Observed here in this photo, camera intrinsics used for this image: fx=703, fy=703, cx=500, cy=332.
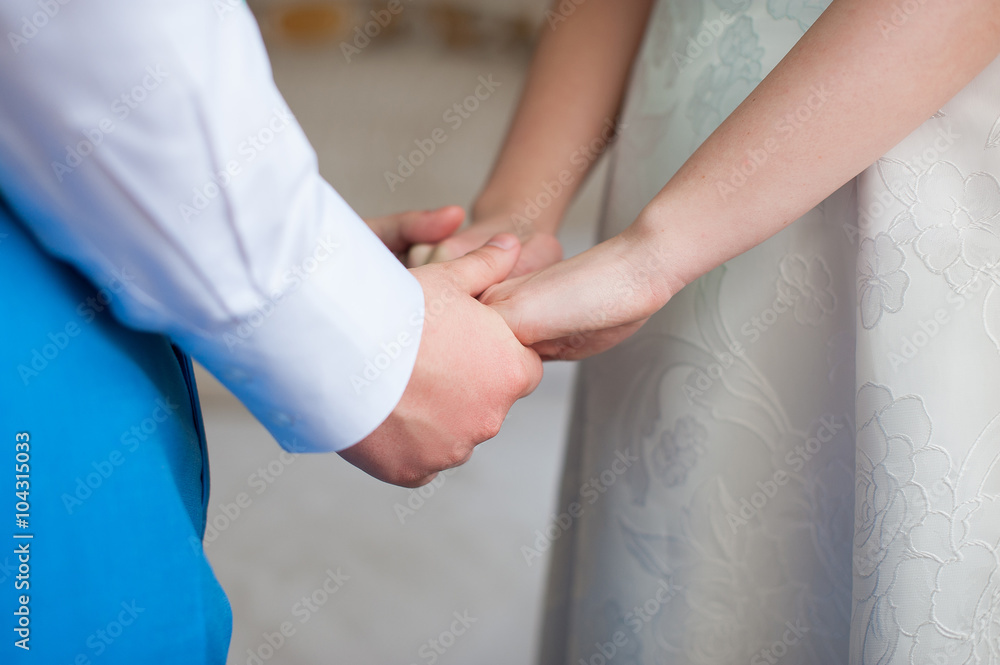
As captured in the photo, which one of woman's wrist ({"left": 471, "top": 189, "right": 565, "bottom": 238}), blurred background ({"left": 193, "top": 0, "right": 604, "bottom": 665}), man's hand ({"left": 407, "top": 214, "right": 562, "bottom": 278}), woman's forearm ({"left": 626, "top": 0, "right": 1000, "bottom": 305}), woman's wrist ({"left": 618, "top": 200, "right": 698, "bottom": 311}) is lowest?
blurred background ({"left": 193, "top": 0, "right": 604, "bottom": 665})

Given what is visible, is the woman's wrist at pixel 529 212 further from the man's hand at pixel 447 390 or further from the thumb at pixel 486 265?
the man's hand at pixel 447 390

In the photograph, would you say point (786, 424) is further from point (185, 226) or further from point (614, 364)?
point (185, 226)

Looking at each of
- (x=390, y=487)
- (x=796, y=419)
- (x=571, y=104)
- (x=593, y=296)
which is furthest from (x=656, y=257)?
(x=390, y=487)

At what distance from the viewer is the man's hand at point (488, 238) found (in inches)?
27.5

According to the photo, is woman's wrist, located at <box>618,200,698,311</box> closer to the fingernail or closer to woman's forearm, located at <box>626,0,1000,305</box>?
woman's forearm, located at <box>626,0,1000,305</box>

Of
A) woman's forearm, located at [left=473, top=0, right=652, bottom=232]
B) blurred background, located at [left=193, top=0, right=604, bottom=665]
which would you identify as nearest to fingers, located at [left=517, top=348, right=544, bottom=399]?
woman's forearm, located at [left=473, top=0, right=652, bottom=232]

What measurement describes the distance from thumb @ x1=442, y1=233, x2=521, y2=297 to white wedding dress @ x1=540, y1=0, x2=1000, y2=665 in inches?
4.7

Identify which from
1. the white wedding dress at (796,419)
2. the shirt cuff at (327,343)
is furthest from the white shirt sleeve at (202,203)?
the white wedding dress at (796,419)

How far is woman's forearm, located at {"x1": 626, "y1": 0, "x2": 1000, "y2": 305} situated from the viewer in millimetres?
424

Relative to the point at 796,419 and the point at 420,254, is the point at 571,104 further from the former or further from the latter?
the point at 796,419

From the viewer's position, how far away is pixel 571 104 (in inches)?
28.4

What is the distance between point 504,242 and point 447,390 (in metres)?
0.22

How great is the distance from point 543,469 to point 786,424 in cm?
127

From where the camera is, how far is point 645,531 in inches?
23.9
